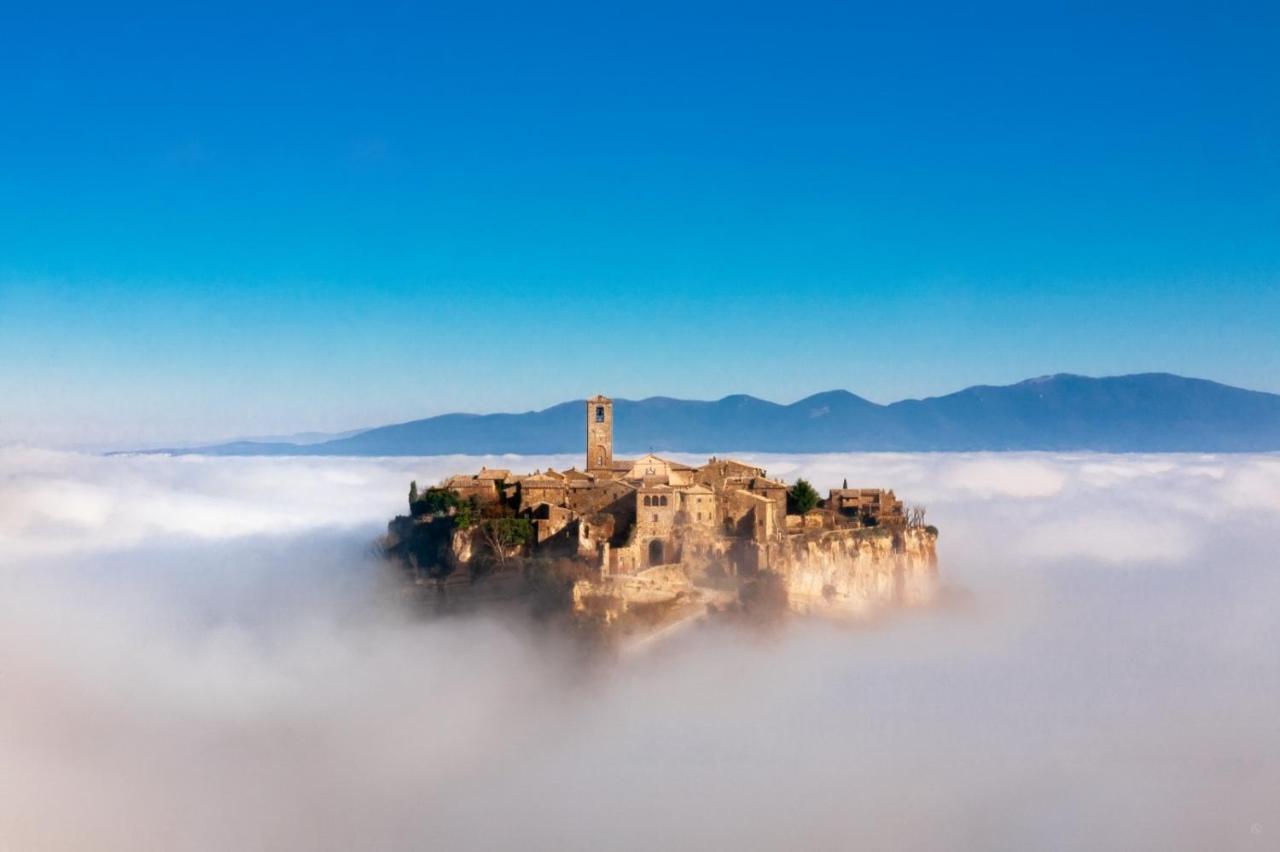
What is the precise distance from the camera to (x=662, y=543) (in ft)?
142

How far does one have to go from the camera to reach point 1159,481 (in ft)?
496

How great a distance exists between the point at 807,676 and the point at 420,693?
1675cm

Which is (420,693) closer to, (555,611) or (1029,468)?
(555,611)

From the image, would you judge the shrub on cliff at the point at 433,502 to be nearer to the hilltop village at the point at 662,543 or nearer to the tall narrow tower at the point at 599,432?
the hilltop village at the point at 662,543

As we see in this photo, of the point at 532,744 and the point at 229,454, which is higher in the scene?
Result: the point at 229,454

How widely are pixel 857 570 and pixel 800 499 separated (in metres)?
3.97

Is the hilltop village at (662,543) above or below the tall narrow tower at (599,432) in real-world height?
below

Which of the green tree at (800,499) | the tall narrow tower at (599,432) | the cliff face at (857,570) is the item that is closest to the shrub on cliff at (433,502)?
the tall narrow tower at (599,432)

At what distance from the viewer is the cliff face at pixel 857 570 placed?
44438mm

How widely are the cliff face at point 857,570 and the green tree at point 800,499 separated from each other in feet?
6.82

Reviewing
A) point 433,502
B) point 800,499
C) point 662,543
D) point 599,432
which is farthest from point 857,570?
point 433,502

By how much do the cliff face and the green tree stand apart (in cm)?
208

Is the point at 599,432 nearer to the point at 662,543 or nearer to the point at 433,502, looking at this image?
the point at 433,502

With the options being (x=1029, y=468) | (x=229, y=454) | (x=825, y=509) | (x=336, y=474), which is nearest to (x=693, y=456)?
(x=1029, y=468)
